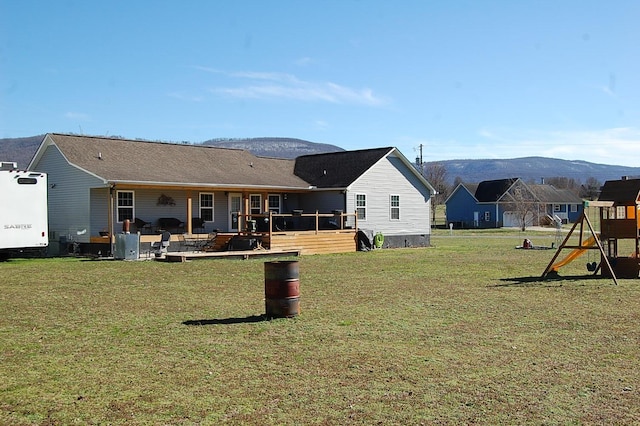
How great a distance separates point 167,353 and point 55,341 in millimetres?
1839

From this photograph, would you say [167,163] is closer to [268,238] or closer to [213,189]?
[213,189]

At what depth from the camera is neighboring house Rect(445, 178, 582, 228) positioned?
63.8 metres

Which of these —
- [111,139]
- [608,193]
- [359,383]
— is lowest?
[359,383]

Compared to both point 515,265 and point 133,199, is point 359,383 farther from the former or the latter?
point 133,199

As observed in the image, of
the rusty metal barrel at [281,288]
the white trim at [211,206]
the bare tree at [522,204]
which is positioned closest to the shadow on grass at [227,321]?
the rusty metal barrel at [281,288]

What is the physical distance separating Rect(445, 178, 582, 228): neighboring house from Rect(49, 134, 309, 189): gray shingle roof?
34.9 meters

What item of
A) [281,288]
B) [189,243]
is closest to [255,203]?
[189,243]

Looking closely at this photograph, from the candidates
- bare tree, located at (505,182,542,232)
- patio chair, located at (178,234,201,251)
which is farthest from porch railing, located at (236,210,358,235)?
bare tree, located at (505,182,542,232)

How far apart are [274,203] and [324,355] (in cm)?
2395

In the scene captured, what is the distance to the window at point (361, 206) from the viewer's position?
3069cm

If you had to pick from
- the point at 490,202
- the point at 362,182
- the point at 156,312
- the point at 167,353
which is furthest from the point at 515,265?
the point at 490,202

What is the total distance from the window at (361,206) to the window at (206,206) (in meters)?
6.95

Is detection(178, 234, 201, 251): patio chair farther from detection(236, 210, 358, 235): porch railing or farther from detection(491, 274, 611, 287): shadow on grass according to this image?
detection(491, 274, 611, 287): shadow on grass

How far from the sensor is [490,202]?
214 ft
